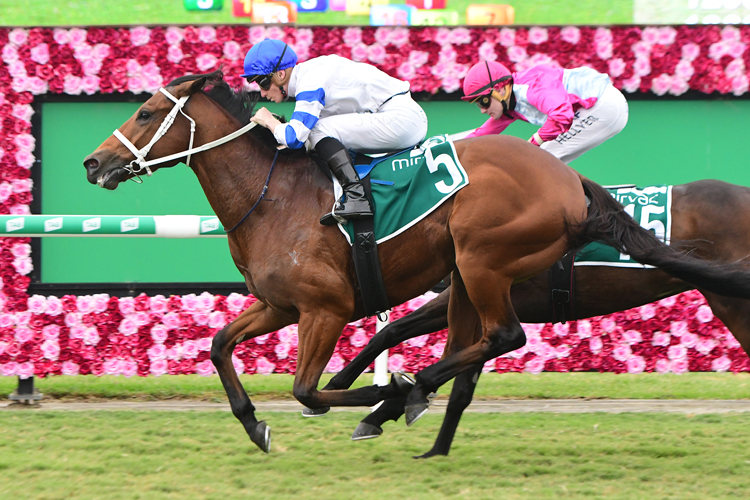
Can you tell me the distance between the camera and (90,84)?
580cm

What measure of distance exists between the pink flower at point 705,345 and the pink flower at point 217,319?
10.2 ft

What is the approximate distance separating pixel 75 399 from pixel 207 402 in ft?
2.80

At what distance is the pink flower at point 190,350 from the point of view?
5.47 meters

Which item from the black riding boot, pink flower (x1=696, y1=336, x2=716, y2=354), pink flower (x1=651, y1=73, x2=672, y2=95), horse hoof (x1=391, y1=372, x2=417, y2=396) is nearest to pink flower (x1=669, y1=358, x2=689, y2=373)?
pink flower (x1=696, y1=336, x2=716, y2=354)

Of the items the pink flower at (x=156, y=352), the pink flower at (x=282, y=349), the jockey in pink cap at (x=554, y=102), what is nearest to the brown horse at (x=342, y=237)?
the jockey in pink cap at (x=554, y=102)

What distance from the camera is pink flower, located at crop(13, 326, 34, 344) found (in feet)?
17.6

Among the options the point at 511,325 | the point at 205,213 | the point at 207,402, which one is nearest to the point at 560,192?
the point at 511,325

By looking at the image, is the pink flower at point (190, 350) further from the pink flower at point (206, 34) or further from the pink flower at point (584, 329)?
the pink flower at point (584, 329)

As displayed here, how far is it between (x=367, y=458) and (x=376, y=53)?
3165 mm

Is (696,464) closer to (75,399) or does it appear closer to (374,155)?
(374,155)

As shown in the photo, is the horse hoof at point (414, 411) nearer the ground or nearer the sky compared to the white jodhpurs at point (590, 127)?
nearer the ground

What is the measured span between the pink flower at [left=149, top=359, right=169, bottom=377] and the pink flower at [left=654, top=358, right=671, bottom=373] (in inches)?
126

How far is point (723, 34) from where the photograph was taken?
5.80 metres

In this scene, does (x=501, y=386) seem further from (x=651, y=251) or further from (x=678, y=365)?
(x=651, y=251)
